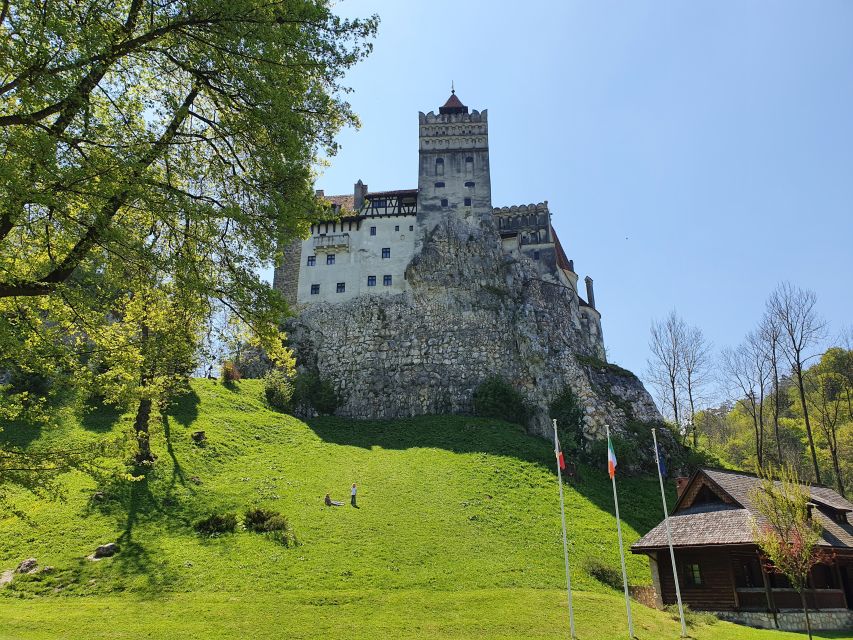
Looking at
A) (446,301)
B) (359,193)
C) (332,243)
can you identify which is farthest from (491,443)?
(359,193)

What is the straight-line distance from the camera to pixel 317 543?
2669 cm

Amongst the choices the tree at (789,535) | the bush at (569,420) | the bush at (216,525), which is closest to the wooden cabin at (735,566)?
the tree at (789,535)

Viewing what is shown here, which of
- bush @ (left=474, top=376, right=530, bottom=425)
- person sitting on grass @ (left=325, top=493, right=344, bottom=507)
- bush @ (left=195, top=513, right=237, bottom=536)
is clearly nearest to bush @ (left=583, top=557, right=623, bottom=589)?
person sitting on grass @ (left=325, top=493, right=344, bottom=507)

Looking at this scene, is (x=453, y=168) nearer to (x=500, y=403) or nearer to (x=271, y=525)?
(x=500, y=403)

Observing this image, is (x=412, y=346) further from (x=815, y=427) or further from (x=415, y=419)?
(x=815, y=427)

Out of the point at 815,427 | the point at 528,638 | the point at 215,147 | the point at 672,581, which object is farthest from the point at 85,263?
the point at 815,427

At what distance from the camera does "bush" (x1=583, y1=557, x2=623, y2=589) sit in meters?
27.0

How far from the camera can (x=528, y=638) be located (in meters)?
19.2

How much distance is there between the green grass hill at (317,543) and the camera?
19812 mm

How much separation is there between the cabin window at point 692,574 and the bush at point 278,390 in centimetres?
3365

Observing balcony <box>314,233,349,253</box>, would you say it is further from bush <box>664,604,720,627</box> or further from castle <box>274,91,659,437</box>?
bush <box>664,604,720,627</box>

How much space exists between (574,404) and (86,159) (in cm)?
4385

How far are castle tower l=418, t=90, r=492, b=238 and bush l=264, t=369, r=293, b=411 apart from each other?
2146 cm

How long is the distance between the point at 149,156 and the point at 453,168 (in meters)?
53.9
